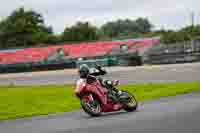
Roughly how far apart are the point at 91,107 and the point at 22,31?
105 metres

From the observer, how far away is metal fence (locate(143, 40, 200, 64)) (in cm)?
4918

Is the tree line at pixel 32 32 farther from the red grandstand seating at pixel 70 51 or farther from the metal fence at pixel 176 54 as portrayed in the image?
the metal fence at pixel 176 54

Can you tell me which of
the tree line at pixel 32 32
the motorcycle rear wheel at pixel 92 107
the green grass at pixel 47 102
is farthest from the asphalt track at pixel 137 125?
the tree line at pixel 32 32

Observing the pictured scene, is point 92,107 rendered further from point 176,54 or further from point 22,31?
point 22,31

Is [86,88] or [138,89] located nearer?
[86,88]

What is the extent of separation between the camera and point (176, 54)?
4969cm

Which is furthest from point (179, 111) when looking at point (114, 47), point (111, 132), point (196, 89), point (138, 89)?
point (114, 47)

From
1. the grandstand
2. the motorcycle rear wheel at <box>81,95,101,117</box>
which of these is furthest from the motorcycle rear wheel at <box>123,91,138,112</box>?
the grandstand

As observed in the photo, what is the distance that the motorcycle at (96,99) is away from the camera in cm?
1329

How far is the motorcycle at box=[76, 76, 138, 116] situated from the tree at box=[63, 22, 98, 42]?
4023 inches

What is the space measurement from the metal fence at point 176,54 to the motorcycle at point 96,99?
35.6m

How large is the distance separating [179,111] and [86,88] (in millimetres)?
2188

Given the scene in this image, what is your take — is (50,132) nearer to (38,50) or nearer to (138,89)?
(138,89)

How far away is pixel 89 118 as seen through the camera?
13000 mm
